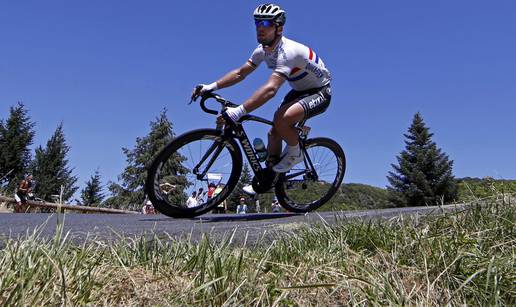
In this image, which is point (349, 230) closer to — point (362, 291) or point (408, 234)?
point (408, 234)

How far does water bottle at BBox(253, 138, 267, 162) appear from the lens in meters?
5.98

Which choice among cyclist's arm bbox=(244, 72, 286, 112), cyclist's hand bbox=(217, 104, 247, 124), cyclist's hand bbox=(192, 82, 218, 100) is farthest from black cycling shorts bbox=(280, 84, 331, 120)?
cyclist's hand bbox=(192, 82, 218, 100)

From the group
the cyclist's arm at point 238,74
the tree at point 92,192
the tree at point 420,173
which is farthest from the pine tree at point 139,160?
the cyclist's arm at point 238,74

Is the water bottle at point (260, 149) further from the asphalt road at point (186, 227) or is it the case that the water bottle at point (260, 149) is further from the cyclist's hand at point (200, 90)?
the cyclist's hand at point (200, 90)

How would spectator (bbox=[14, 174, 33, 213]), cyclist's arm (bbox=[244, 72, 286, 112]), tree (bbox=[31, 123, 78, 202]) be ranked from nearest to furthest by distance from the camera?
1. cyclist's arm (bbox=[244, 72, 286, 112])
2. spectator (bbox=[14, 174, 33, 213])
3. tree (bbox=[31, 123, 78, 202])

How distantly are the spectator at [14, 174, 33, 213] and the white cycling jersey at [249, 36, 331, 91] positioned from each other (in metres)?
Result: 12.8

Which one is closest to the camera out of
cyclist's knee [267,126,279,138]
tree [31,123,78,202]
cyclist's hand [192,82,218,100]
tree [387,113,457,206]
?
cyclist's hand [192,82,218,100]

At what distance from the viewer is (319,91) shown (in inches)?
236

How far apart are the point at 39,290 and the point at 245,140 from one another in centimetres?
411

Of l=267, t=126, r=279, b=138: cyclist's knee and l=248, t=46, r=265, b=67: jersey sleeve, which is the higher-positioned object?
l=248, t=46, r=265, b=67: jersey sleeve

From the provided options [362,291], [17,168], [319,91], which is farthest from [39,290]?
[17,168]

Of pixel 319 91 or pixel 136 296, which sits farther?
pixel 319 91

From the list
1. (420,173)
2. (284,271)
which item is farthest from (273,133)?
(420,173)

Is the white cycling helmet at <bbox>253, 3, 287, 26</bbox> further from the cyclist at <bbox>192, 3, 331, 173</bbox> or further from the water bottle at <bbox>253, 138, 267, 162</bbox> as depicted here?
the water bottle at <bbox>253, 138, 267, 162</bbox>
